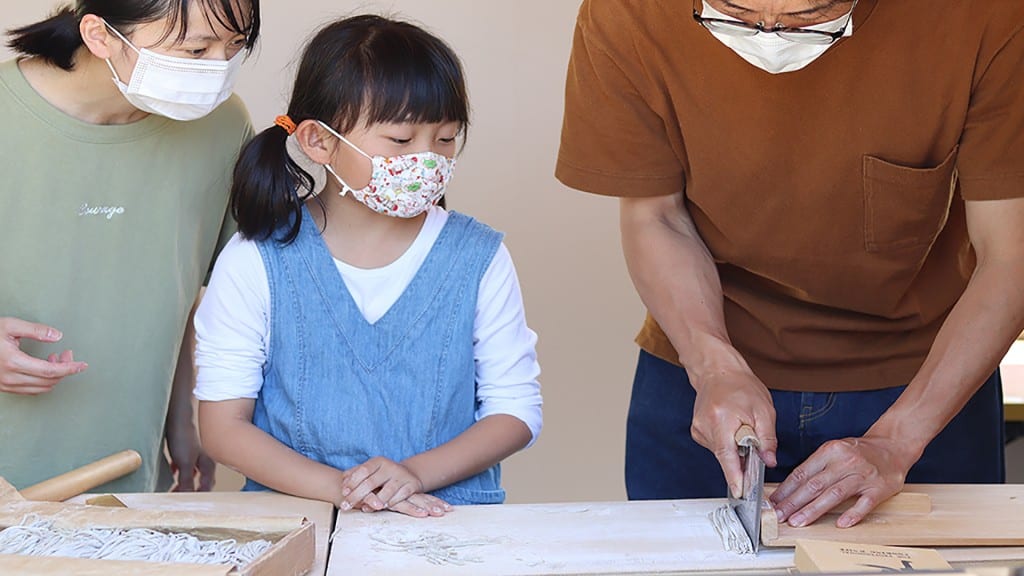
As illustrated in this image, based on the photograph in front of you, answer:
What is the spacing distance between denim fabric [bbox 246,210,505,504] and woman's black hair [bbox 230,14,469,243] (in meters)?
0.05

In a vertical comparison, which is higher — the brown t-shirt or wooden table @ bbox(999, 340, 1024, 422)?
the brown t-shirt

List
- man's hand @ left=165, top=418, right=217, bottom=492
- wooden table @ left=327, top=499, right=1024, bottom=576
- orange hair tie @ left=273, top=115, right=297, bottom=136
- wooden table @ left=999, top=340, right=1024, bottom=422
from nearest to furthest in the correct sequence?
wooden table @ left=327, top=499, right=1024, bottom=576 < orange hair tie @ left=273, top=115, right=297, bottom=136 < man's hand @ left=165, top=418, right=217, bottom=492 < wooden table @ left=999, top=340, right=1024, bottom=422

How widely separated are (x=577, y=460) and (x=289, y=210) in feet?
5.86

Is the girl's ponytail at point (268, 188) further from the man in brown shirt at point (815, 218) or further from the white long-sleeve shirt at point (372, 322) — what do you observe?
the man in brown shirt at point (815, 218)

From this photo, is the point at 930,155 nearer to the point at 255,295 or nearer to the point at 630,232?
the point at 630,232

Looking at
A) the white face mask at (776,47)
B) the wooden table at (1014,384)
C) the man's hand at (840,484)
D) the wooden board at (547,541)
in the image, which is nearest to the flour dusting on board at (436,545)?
the wooden board at (547,541)

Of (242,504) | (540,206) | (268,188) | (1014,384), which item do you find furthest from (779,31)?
(540,206)

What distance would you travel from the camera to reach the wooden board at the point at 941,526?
1320 mm

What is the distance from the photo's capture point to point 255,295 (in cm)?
166

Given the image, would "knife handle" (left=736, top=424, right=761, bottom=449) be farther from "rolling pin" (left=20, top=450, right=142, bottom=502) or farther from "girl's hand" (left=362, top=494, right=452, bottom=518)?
"rolling pin" (left=20, top=450, right=142, bottom=502)

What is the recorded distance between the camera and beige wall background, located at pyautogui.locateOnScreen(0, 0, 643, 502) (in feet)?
9.87

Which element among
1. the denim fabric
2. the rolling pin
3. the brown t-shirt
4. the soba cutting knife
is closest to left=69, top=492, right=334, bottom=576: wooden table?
the rolling pin

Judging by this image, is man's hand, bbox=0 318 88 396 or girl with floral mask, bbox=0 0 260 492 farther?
girl with floral mask, bbox=0 0 260 492

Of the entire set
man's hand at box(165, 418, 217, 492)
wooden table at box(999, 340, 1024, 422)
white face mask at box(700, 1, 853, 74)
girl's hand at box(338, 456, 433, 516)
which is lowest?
wooden table at box(999, 340, 1024, 422)
